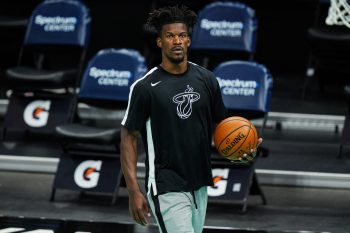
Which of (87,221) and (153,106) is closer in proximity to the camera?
(153,106)

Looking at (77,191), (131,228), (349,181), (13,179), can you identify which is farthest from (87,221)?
(349,181)

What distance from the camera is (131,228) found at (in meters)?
6.39

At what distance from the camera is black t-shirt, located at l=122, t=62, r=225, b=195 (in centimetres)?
459

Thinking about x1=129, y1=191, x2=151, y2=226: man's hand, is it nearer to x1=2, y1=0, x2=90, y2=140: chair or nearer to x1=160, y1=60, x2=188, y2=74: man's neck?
x1=160, y1=60, x2=188, y2=74: man's neck

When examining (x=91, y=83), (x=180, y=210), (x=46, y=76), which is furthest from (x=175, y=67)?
(x=46, y=76)

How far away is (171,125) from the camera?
4.59m

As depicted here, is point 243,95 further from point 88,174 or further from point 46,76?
point 46,76

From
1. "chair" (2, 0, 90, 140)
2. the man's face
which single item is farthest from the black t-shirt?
"chair" (2, 0, 90, 140)

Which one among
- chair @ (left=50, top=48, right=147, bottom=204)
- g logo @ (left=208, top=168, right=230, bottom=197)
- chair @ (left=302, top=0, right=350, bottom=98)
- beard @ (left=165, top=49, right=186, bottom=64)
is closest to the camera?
beard @ (left=165, top=49, right=186, bottom=64)

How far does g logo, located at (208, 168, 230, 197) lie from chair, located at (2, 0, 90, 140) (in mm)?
1575

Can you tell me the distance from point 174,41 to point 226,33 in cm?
370

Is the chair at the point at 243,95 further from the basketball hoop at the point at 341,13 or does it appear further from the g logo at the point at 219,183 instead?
the basketball hoop at the point at 341,13

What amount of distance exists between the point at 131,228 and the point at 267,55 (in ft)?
12.7

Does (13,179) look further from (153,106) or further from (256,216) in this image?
(153,106)
